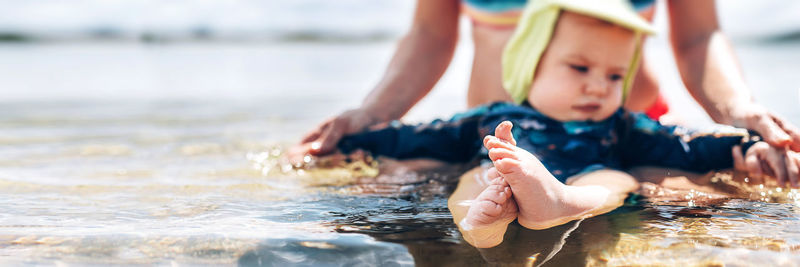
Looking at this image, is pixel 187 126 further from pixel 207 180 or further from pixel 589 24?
pixel 589 24

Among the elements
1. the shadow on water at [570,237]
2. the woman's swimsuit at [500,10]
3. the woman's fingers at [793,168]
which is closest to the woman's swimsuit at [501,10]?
the woman's swimsuit at [500,10]

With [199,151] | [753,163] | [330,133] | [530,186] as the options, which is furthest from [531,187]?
[199,151]

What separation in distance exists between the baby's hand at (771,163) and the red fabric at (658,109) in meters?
0.76

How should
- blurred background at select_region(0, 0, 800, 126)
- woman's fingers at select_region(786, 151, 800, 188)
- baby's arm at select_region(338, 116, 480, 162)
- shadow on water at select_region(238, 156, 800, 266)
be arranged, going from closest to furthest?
1. shadow on water at select_region(238, 156, 800, 266)
2. woman's fingers at select_region(786, 151, 800, 188)
3. baby's arm at select_region(338, 116, 480, 162)
4. blurred background at select_region(0, 0, 800, 126)

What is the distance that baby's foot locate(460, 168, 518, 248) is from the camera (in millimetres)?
1397

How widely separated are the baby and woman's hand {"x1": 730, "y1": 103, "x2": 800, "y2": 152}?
31mm

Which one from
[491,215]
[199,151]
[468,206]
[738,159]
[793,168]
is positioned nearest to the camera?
[491,215]

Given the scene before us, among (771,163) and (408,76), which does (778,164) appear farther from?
(408,76)

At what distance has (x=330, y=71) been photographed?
25.5 ft

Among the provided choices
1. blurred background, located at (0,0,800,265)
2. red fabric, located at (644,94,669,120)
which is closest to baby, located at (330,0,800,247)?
blurred background, located at (0,0,800,265)

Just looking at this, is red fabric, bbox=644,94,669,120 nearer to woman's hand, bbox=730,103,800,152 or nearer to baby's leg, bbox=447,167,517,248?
woman's hand, bbox=730,103,800,152

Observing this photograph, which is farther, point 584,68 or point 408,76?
point 408,76

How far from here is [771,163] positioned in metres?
1.94

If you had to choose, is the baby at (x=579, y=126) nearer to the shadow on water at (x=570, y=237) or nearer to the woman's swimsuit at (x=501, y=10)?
the shadow on water at (x=570, y=237)
